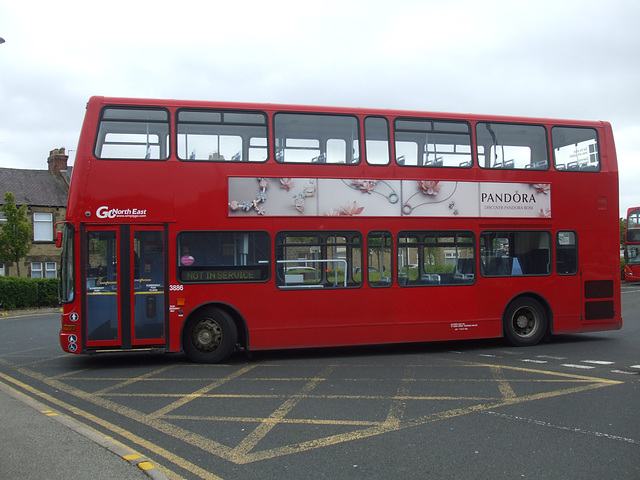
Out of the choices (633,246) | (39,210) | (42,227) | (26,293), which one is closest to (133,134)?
(26,293)

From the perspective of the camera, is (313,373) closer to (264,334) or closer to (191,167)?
(264,334)

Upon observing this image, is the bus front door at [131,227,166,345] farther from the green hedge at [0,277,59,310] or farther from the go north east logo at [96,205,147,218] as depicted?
the green hedge at [0,277,59,310]

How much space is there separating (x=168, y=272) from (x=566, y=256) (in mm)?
7634

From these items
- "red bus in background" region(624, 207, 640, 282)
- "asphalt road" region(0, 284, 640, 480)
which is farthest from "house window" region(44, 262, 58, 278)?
"red bus in background" region(624, 207, 640, 282)

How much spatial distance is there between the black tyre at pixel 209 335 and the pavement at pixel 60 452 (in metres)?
3.44

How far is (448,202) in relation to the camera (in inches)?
424

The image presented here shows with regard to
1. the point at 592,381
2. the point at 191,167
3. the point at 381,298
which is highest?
the point at 191,167

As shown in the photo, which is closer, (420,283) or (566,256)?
(420,283)

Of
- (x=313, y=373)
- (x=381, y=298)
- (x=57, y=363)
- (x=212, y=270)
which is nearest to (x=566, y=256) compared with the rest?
(x=381, y=298)

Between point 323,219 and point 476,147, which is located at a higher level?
point 476,147

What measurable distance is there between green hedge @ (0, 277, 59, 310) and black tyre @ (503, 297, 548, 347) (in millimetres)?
19181

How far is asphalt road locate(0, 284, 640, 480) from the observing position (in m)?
4.95

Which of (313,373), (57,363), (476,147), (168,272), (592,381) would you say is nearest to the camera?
(592,381)

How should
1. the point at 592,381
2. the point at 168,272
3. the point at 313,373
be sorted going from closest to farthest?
1. the point at 592,381
2. the point at 313,373
3. the point at 168,272
